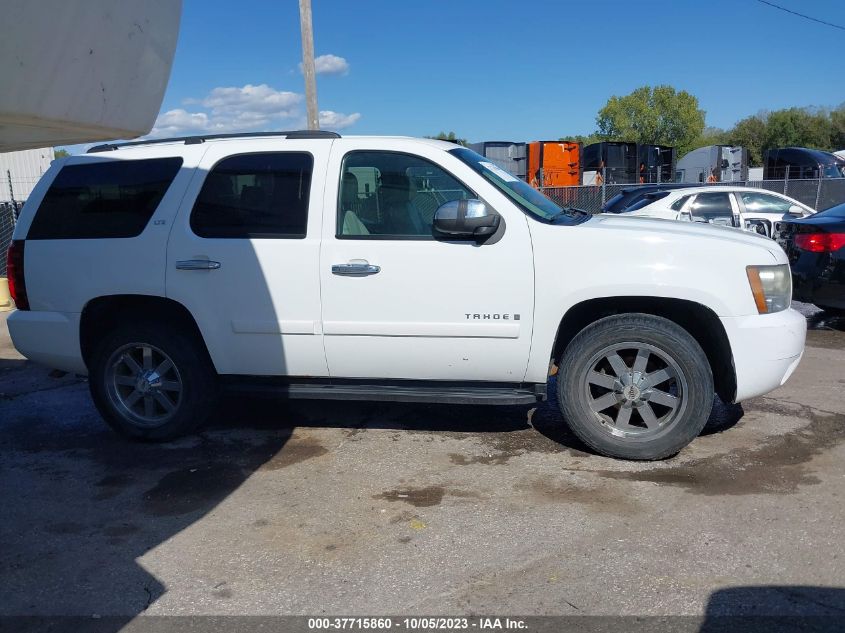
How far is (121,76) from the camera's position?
2.20 meters

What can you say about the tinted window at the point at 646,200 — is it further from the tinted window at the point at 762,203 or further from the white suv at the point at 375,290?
the white suv at the point at 375,290

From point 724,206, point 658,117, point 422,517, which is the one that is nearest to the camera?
point 422,517

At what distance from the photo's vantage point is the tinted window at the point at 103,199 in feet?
16.8

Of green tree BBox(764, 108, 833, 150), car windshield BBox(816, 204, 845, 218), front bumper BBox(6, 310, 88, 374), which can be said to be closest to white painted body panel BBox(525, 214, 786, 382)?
front bumper BBox(6, 310, 88, 374)

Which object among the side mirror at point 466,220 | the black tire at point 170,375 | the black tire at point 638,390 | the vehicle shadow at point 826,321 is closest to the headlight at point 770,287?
the black tire at point 638,390

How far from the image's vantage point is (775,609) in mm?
3090

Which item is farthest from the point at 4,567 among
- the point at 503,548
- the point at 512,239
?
the point at 512,239

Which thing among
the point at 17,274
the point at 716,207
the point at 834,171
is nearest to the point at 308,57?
the point at 716,207

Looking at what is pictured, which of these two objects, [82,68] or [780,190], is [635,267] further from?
[780,190]

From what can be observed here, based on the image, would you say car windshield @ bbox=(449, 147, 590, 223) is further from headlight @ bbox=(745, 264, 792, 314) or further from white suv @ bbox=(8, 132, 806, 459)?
headlight @ bbox=(745, 264, 792, 314)

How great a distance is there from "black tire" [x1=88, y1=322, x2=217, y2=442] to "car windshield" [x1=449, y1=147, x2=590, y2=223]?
2.20 metres

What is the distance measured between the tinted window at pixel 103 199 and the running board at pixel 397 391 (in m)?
1.30

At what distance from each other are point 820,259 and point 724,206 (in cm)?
456

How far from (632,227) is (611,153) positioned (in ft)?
78.1
